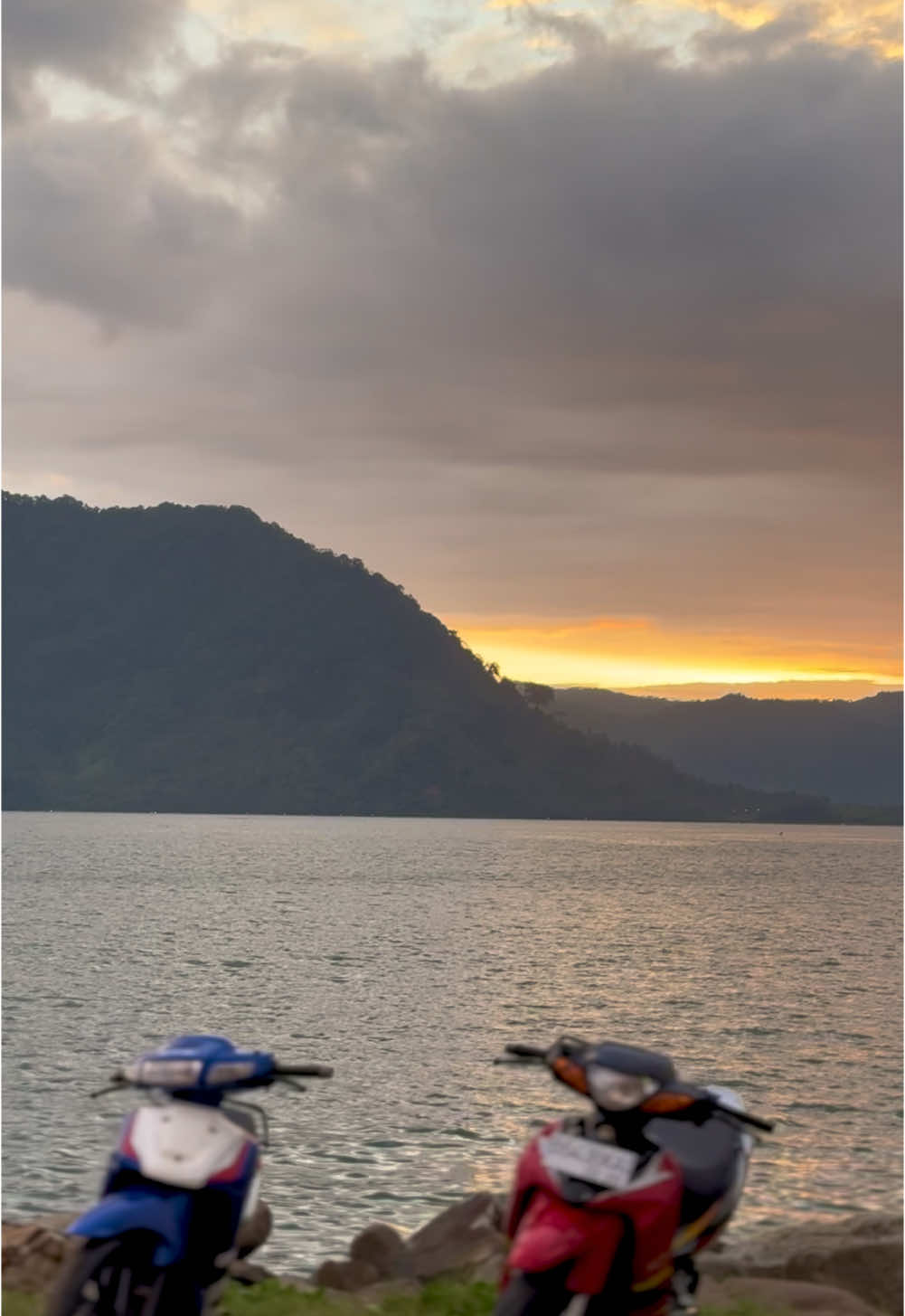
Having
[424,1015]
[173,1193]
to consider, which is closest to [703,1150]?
[173,1193]

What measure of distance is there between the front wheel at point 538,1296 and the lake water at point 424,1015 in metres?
11.6

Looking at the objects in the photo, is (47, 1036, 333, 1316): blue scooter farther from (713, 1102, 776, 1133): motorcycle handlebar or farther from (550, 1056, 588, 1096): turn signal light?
(713, 1102, 776, 1133): motorcycle handlebar

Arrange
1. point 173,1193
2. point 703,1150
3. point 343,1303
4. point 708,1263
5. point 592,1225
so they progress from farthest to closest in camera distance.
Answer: point 708,1263 → point 343,1303 → point 703,1150 → point 173,1193 → point 592,1225

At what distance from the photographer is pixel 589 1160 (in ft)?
18.9

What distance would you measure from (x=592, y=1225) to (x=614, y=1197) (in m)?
0.13

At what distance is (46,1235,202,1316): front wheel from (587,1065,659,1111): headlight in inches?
69.3

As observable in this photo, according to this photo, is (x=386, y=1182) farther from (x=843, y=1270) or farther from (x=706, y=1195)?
(x=706, y=1195)

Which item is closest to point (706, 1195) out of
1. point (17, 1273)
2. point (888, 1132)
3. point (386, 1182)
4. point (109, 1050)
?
point (17, 1273)

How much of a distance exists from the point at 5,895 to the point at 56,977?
51.0 meters

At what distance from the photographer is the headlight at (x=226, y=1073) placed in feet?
19.9

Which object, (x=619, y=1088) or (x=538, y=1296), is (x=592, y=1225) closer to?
(x=538, y=1296)

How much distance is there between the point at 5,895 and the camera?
340 ft

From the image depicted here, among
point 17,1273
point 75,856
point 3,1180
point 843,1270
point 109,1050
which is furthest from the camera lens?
point 75,856

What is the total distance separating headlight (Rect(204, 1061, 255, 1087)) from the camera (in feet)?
19.9
